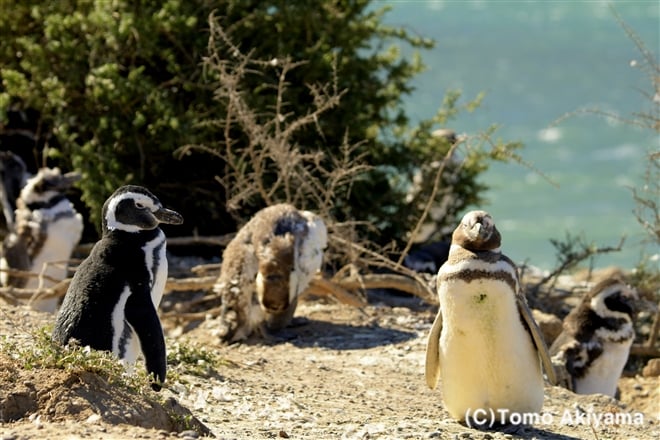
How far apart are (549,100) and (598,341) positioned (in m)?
49.2

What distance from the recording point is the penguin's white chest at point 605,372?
902cm

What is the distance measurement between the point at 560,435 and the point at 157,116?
6.34m

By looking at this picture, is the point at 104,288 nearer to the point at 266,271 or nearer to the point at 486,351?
the point at 486,351

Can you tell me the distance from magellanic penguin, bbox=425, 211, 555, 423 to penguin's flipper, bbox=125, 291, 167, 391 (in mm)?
1399

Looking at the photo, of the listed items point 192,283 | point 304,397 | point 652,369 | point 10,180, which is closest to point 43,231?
point 192,283

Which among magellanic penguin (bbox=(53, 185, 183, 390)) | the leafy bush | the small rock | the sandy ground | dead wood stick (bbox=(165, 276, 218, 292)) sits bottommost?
the small rock

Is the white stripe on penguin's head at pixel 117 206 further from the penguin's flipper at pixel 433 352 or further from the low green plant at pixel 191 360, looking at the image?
the penguin's flipper at pixel 433 352

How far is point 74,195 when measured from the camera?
509 inches

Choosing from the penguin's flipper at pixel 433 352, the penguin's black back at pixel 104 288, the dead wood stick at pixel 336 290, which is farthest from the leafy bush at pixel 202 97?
the penguin's black back at pixel 104 288

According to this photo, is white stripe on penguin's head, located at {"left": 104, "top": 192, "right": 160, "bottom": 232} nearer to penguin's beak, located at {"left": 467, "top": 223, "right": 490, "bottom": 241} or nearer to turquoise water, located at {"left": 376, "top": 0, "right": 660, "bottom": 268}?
penguin's beak, located at {"left": 467, "top": 223, "right": 490, "bottom": 241}

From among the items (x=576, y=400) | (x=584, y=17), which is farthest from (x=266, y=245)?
(x=584, y=17)

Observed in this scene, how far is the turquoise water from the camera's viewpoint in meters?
31.1

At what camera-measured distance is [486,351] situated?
20.0ft

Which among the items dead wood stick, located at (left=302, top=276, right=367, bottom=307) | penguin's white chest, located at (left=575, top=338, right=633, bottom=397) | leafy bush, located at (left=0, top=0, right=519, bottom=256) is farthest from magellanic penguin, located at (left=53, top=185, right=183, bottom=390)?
→ leafy bush, located at (left=0, top=0, right=519, bottom=256)
